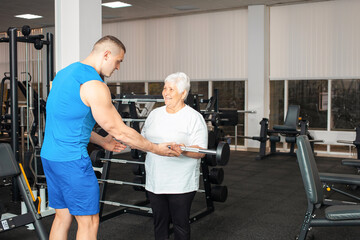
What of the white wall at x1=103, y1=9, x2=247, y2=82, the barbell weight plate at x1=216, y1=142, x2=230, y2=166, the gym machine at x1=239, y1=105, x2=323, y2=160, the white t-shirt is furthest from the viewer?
the white wall at x1=103, y1=9, x2=247, y2=82

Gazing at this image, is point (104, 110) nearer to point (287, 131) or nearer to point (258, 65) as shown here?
point (287, 131)

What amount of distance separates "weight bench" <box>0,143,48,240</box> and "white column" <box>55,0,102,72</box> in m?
1.96

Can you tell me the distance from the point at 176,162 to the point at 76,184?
636 mm

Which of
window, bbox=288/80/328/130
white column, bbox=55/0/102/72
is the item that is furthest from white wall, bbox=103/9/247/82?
→ white column, bbox=55/0/102/72

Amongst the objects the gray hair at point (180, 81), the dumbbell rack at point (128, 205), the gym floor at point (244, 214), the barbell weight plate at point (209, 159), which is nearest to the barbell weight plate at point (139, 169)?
the dumbbell rack at point (128, 205)

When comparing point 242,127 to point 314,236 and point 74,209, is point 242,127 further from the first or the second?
point 74,209

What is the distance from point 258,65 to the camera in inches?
321

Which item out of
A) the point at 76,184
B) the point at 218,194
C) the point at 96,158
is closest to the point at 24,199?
the point at 76,184

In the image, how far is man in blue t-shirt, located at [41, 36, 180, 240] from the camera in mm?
1970

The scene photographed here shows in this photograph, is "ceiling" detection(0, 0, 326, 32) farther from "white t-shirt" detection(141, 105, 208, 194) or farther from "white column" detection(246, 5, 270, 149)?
"white t-shirt" detection(141, 105, 208, 194)

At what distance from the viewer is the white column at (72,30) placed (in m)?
4.07

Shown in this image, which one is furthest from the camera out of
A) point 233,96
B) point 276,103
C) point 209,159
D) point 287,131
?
point 233,96

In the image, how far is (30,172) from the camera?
13.7 ft

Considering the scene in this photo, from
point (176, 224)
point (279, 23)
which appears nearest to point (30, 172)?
point (176, 224)
